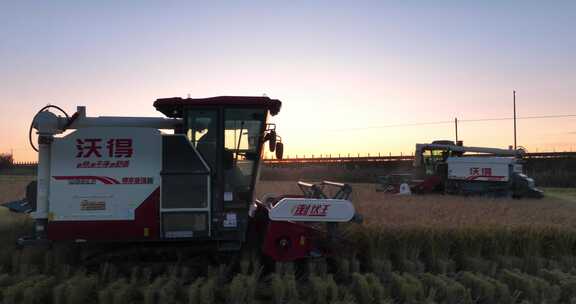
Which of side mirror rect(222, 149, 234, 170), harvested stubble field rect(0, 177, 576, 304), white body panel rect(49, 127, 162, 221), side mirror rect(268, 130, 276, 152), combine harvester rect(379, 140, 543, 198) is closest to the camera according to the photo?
harvested stubble field rect(0, 177, 576, 304)

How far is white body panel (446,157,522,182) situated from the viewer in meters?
19.0

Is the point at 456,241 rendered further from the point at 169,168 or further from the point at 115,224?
the point at 115,224

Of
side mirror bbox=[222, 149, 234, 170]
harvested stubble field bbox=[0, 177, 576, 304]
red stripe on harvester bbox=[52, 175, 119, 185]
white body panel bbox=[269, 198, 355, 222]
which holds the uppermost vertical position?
side mirror bbox=[222, 149, 234, 170]

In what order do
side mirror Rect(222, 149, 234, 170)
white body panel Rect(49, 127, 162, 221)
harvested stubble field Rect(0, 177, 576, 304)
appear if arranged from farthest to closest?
side mirror Rect(222, 149, 234, 170), white body panel Rect(49, 127, 162, 221), harvested stubble field Rect(0, 177, 576, 304)

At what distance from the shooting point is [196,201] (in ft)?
19.4

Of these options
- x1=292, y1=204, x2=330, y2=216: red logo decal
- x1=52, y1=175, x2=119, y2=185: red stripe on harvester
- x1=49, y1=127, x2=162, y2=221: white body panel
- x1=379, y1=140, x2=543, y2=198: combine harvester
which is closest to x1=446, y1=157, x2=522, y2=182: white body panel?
x1=379, y1=140, x2=543, y2=198: combine harvester

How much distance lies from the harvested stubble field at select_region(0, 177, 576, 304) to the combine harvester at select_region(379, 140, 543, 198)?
38.2ft

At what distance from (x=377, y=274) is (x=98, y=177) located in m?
3.49

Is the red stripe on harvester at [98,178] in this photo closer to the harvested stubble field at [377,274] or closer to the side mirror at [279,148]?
the harvested stubble field at [377,274]

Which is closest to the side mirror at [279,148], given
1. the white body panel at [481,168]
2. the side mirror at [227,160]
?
the side mirror at [227,160]

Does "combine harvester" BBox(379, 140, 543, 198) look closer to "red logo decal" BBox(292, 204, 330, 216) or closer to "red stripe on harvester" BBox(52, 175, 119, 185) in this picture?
"red logo decal" BBox(292, 204, 330, 216)

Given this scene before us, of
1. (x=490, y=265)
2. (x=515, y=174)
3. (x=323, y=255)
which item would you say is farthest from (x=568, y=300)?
(x=515, y=174)

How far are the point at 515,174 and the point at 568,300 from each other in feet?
49.5

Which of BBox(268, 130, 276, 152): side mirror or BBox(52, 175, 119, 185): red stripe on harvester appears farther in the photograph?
BBox(268, 130, 276, 152): side mirror
